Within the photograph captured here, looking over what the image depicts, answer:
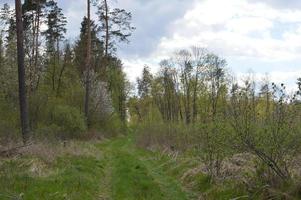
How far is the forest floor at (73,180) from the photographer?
11559 mm

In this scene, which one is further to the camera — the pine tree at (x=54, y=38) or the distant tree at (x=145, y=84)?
the distant tree at (x=145, y=84)

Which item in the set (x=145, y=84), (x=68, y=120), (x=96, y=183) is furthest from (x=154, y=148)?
(x=145, y=84)

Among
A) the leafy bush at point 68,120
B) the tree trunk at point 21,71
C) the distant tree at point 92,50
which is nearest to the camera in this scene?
the tree trunk at point 21,71

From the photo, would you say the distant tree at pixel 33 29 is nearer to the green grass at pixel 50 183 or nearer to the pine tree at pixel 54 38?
the pine tree at pixel 54 38

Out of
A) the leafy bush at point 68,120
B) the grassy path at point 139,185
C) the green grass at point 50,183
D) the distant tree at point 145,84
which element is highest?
the distant tree at point 145,84

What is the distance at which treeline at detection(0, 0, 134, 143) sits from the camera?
91.7 feet

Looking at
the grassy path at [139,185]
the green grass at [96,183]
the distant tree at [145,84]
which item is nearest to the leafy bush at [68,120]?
the grassy path at [139,185]

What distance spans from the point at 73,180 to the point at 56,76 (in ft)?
136

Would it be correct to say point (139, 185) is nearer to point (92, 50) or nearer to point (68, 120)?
point (68, 120)

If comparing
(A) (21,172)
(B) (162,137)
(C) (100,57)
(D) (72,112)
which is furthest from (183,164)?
(C) (100,57)

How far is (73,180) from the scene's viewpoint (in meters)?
13.8

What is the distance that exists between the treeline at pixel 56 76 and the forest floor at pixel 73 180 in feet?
16.4

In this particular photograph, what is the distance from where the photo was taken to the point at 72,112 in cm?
3350

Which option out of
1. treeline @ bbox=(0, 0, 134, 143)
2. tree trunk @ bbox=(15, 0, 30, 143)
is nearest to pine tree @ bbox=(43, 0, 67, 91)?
treeline @ bbox=(0, 0, 134, 143)
